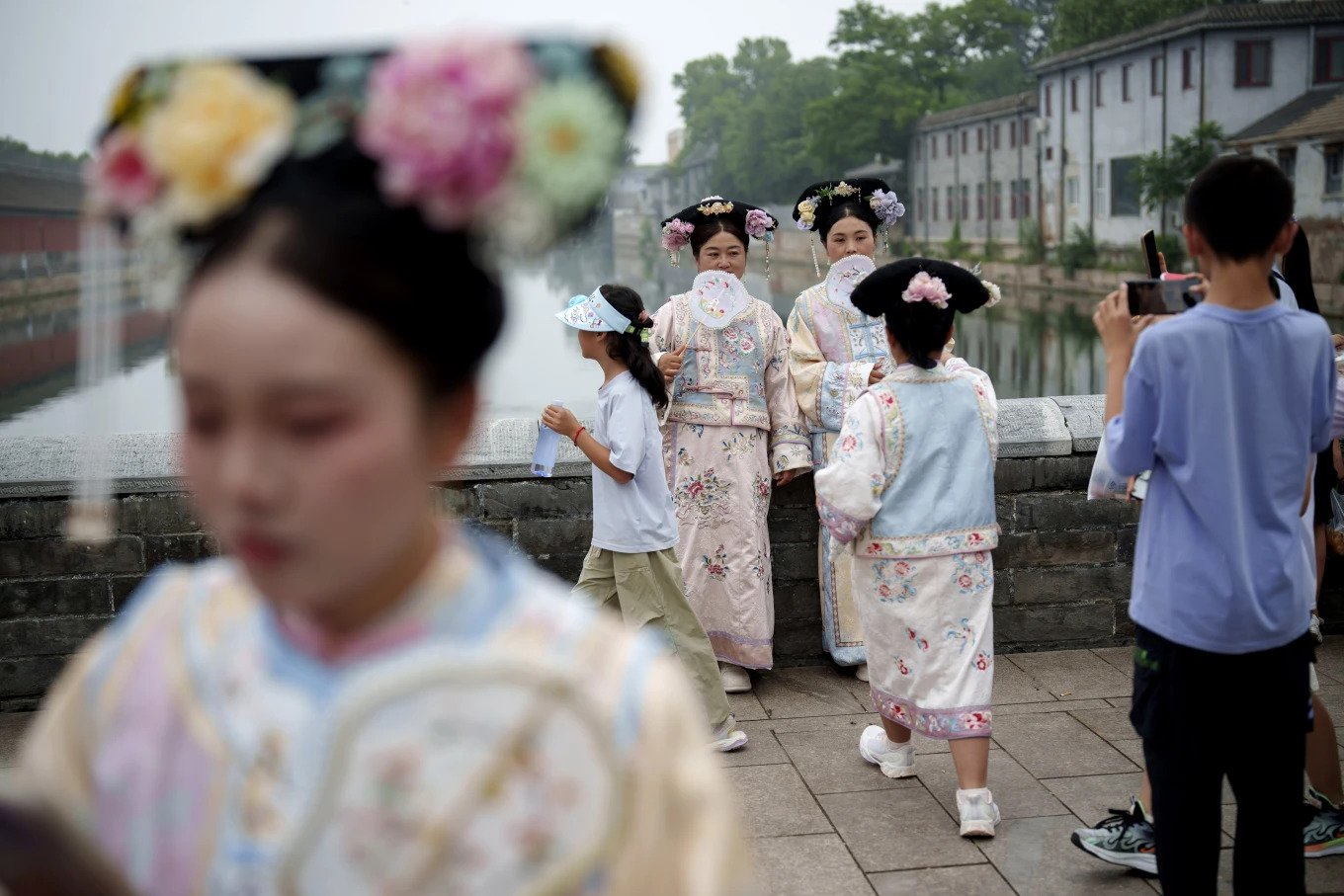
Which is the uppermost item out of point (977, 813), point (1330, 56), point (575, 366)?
point (1330, 56)

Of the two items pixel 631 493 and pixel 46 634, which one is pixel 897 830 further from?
pixel 46 634

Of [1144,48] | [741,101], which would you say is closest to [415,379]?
[1144,48]

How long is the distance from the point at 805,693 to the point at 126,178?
4.09 metres

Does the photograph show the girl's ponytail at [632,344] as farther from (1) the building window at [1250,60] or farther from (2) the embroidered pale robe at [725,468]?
(1) the building window at [1250,60]

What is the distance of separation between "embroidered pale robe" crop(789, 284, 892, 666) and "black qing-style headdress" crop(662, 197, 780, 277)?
30cm

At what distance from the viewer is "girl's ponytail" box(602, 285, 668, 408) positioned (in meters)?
4.27

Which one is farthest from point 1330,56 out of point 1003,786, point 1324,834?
point 1324,834

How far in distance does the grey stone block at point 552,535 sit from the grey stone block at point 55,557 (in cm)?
139

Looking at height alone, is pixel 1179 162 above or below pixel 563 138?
above

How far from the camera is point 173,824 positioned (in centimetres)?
114

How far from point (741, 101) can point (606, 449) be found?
8767cm

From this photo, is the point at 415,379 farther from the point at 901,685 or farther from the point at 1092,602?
the point at 1092,602

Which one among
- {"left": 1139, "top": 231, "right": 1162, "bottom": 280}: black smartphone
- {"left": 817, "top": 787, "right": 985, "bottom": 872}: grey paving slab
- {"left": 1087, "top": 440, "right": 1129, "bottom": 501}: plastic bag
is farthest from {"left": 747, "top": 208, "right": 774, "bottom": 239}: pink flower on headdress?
{"left": 1087, "top": 440, "right": 1129, "bottom": 501}: plastic bag

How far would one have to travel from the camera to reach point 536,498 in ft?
16.4
